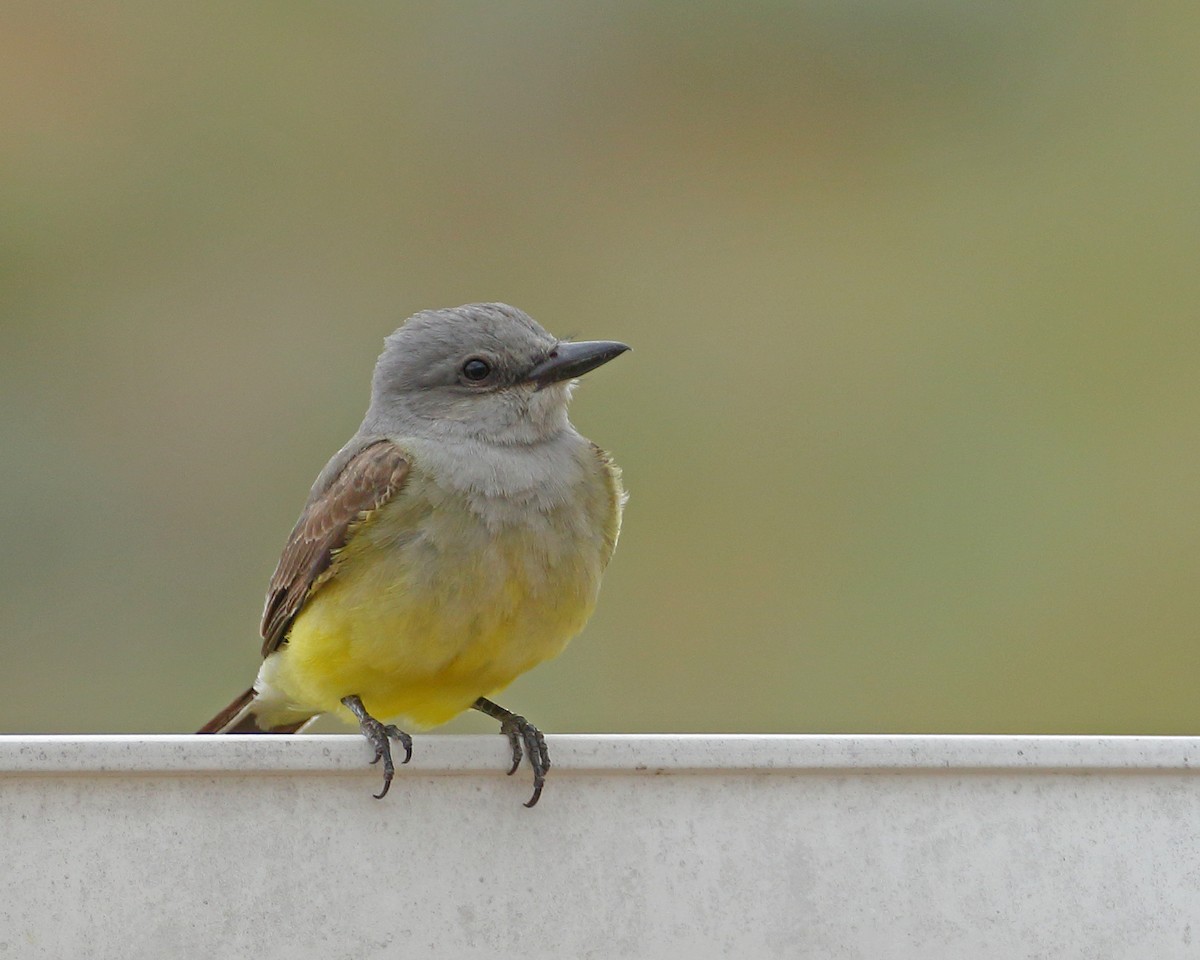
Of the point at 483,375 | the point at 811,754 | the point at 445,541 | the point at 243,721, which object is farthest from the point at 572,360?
the point at 811,754

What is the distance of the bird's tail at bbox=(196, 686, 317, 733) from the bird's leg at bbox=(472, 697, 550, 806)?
1.38 ft

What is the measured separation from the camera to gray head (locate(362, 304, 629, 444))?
7.34 ft

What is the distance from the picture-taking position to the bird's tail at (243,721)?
2340 millimetres

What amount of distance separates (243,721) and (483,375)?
2.01ft

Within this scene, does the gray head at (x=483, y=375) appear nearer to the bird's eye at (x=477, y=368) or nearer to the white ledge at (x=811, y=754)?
the bird's eye at (x=477, y=368)

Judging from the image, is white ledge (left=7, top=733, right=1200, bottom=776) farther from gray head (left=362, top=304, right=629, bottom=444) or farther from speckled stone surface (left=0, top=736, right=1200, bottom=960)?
gray head (left=362, top=304, right=629, bottom=444)

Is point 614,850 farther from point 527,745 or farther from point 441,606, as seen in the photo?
point 441,606

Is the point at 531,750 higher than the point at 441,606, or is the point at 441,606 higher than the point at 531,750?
the point at 441,606

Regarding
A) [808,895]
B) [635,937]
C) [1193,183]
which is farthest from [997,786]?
[1193,183]

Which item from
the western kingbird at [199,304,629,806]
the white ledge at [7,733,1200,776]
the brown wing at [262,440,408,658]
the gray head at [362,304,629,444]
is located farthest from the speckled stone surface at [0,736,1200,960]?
the gray head at [362,304,629,444]

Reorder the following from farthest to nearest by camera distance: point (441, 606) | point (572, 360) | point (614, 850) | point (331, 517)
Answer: point (572, 360)
point (331, 517)
point (441, 606)
point (614, 850)

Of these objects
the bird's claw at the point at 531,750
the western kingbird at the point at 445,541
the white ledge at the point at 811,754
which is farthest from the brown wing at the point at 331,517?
the white ledge at the point at 811,754

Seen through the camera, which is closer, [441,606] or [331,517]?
[441,606]

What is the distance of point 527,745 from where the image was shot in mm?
1613
